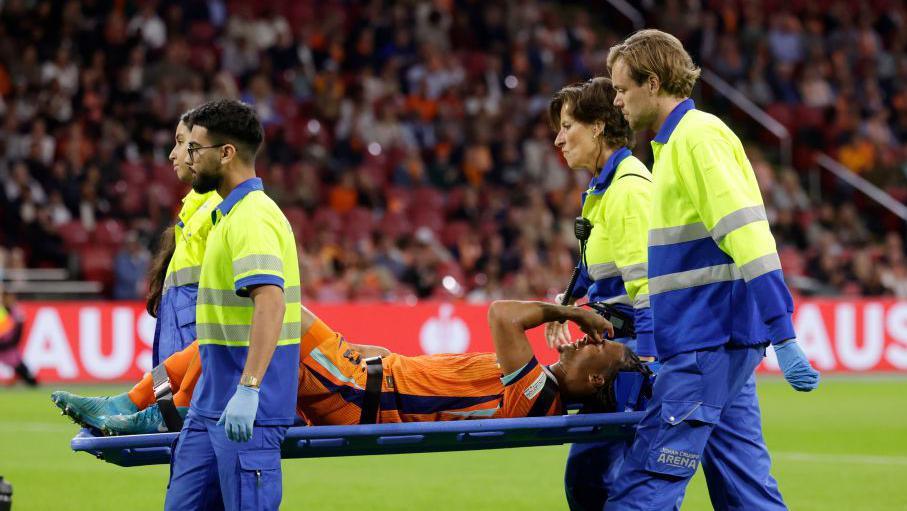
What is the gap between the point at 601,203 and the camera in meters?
5.48

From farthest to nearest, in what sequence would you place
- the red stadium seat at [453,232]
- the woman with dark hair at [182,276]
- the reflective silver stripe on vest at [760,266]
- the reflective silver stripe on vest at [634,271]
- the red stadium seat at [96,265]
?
the red stadium seat at [453,232] < the red stadium seat at [96,265] < the woman with dark hair at [182,276] < the reflective silver stripe on vest at [634,271] < the reflective silver stripe on vest at [760,266]

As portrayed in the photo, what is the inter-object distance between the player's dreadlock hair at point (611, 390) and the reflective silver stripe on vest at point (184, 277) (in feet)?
6.58

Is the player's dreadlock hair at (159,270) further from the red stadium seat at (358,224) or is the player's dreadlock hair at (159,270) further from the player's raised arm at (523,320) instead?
the red stadium seat at (358,224)

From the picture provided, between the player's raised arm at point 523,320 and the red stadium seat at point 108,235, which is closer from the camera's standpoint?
the player's raised arm at point 523,320

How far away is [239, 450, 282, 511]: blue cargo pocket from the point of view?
173 inches

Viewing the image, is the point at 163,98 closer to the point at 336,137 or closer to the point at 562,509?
the point at 336,137

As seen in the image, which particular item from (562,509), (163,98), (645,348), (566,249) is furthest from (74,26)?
(645,348)

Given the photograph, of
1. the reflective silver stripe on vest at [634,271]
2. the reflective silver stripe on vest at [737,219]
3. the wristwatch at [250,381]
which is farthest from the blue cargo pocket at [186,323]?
the reflective silver stripe on vest at [737,219]

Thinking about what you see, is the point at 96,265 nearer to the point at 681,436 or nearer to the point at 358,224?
the point at 358,224

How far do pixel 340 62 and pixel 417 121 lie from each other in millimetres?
1567

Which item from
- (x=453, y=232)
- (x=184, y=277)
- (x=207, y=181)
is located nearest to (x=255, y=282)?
(x=207, y=181)

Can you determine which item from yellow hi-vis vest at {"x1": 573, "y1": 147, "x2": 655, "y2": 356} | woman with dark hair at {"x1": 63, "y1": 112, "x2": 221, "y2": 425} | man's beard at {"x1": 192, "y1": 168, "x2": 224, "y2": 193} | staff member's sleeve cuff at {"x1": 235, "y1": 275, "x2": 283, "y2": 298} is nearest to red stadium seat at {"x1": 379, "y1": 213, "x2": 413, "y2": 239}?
woman with dark hair at {"x1": 63, "y1": 112, "x2": 221, "y2": 425}

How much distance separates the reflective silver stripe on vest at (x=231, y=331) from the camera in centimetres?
453

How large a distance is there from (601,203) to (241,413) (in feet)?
6.34
